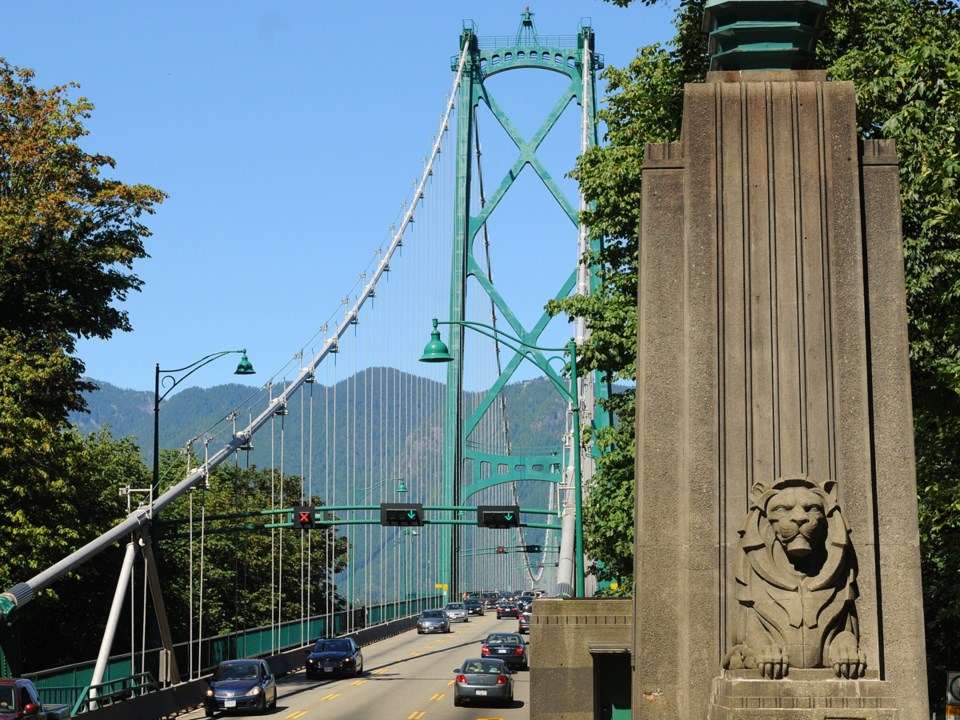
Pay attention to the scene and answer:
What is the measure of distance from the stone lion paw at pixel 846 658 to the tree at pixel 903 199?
7.92m

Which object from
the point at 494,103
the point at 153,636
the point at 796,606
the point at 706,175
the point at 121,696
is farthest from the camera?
the point at 494,103

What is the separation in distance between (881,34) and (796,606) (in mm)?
17640

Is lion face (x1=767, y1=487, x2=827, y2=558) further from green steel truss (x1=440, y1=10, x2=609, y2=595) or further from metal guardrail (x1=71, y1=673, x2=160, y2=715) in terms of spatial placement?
green steel truss (x1=440, y1=10, x2=609, y2=595)

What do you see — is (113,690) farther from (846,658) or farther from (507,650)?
(846,658)

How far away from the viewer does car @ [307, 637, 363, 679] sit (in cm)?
5081

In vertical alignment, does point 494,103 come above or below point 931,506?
above

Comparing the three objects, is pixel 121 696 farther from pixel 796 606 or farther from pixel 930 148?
pixel 796 606

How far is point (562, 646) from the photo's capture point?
1148 inches

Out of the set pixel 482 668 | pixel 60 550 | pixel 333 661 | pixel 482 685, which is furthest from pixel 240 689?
pixel 333 661

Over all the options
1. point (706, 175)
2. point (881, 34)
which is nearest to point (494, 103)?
point (881, 34)

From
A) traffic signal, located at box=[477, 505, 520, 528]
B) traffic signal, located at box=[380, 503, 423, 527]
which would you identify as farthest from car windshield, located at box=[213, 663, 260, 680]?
traffic signal, located at box=[477, 505, 520, 528]

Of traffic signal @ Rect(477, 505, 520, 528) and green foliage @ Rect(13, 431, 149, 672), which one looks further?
traffic signal @ Rect(477, 505, 520, 528)

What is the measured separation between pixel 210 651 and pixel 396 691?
7747mm

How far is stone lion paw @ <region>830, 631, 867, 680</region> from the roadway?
76.8 ft
